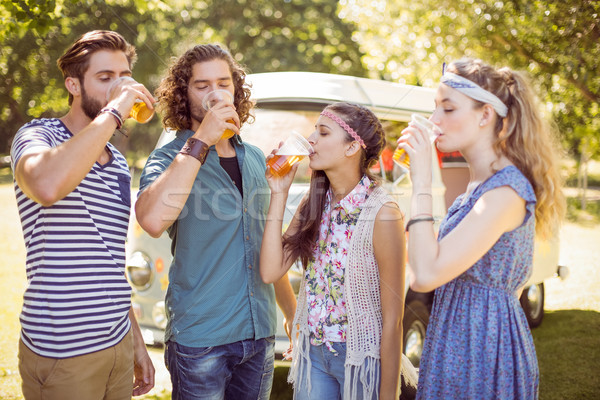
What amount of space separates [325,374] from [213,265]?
2.31 feet

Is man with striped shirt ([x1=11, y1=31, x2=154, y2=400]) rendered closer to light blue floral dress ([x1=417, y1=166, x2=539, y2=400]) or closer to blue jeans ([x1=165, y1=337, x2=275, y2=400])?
blue jeans ([x1=165, y1=337, x2=275, y2=400])

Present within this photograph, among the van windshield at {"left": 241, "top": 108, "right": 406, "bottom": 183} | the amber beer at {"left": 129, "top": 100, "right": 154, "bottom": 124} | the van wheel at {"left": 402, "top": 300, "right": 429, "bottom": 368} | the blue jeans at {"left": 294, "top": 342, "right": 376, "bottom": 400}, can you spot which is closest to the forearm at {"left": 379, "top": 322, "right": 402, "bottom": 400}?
the blue jeans at {"left": 294, "top": 342, "right": 376, "bottom": 400}

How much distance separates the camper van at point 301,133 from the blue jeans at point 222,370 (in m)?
1.36

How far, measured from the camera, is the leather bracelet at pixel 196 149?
2.18 m

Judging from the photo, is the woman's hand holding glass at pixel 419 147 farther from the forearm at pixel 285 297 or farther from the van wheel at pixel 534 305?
the van wheel at pixel 534 305

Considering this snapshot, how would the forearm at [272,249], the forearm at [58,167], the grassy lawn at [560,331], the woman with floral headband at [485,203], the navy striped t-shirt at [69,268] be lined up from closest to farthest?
the forearm at [58,167], the woman with floral headband at [485,203], the navy striped t-shirt at [69,268], the forearm at [272,249], the grassy lawn at [560,331]

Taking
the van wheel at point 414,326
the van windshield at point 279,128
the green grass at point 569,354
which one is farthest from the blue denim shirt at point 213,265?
the green grass at point 569,354

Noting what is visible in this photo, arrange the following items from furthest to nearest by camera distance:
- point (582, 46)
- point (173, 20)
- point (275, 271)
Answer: point (173, 20) < point (582, 46) < point (275, 271)

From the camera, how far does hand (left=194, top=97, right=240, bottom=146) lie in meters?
2.24

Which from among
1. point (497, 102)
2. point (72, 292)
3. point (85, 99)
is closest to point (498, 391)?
point (497, 102)

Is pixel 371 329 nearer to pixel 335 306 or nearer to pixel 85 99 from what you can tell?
pixel 335 306

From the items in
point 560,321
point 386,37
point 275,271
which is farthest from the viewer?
point 386,37

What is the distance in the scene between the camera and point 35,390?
2025 millimetres

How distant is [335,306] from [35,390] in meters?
1.25
